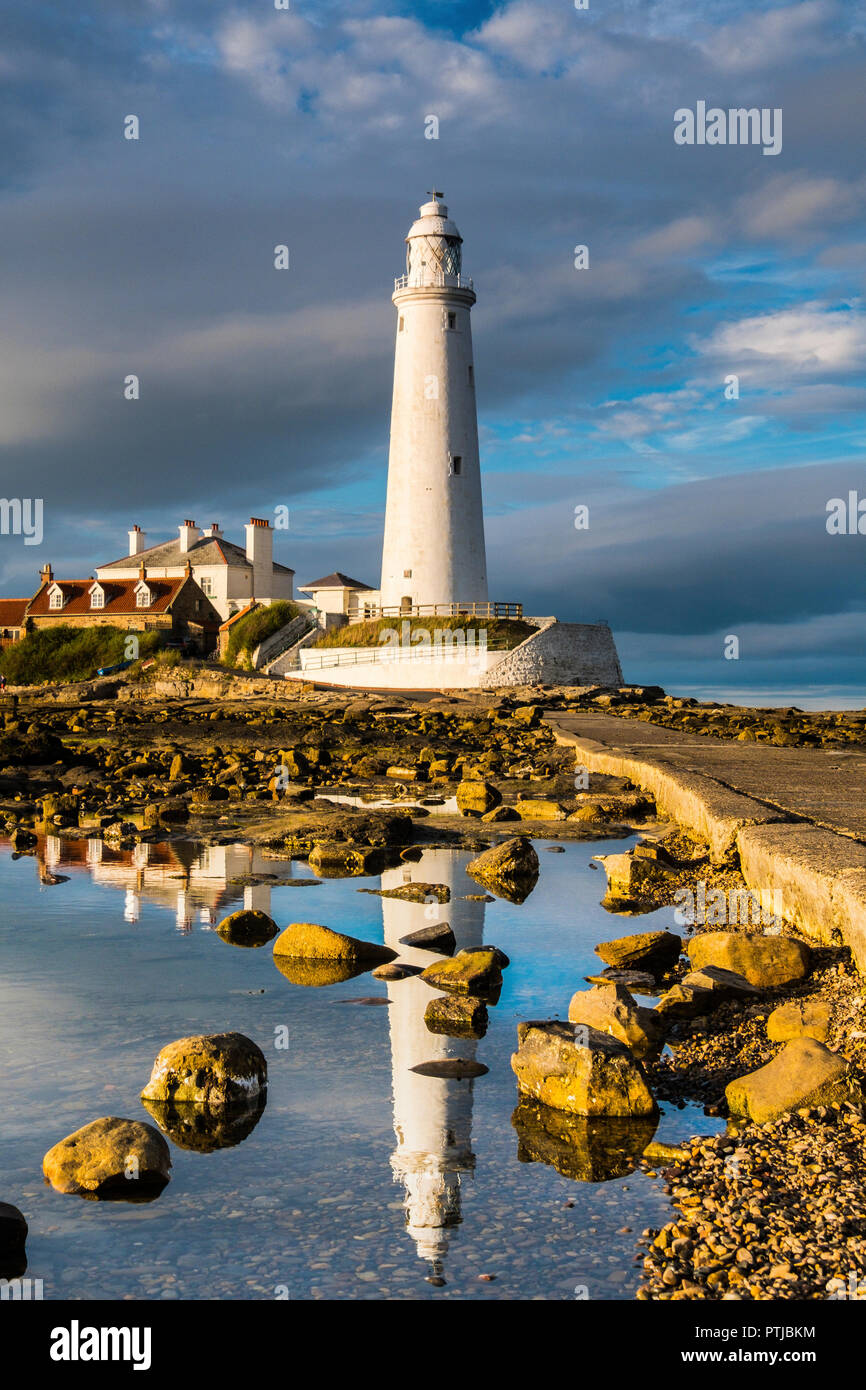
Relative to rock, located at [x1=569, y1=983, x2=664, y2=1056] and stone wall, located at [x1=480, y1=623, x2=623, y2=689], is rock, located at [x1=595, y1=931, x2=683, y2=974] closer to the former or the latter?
rock, located at [x1=569, y1=983, x2=664, y2=1056]

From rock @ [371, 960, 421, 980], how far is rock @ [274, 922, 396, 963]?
187mm

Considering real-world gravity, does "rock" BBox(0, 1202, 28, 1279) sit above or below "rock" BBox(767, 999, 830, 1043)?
below

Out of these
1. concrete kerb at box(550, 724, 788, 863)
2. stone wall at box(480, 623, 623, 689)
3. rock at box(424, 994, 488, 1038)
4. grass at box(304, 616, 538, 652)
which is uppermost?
grass at box(304, 616, 538, 652)

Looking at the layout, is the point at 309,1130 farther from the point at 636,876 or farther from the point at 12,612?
the point at 12,612

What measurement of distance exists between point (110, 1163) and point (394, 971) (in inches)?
115

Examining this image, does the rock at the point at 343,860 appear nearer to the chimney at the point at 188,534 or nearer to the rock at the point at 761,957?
the rock at the point at 761,957

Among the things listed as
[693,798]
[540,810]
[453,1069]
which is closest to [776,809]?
[693,798]

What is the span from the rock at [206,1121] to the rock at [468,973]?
1.78 meters

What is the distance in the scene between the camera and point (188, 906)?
871cm

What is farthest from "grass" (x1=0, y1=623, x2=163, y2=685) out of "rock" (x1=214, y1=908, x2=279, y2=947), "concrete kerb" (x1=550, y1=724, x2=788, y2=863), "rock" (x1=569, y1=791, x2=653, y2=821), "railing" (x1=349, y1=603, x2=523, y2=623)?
Answer: "rock" (x1=214, y1=908, x2=279, y2=947)

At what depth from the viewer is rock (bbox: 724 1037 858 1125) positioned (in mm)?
4102

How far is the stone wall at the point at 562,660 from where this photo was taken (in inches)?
1607

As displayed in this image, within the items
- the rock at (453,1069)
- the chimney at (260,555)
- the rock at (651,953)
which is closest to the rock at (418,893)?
the rock at (651,953)

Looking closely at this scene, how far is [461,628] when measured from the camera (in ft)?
136
